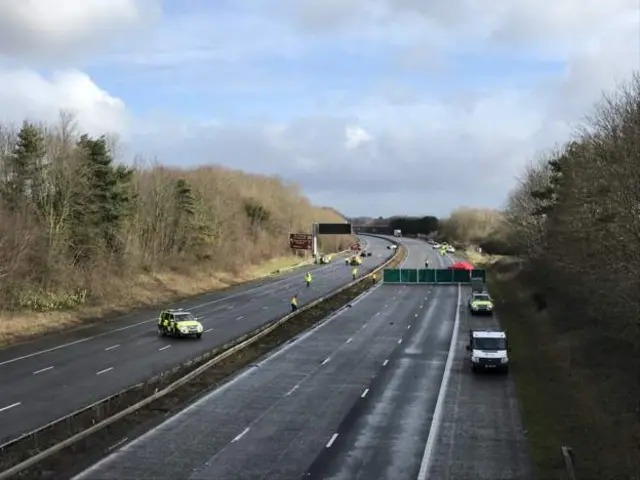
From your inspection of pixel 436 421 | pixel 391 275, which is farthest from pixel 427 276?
pixel 436 421

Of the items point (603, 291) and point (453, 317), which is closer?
point (603, 291)

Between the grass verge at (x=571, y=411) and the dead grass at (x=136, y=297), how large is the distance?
29.9m

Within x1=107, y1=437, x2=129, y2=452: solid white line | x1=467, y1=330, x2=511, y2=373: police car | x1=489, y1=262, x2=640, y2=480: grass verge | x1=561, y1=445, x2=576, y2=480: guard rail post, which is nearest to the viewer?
x1=561, y1=445, x2=576, y2=480: guard rail post

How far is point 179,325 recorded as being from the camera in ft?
154

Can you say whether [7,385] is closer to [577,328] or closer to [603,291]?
[603,291]

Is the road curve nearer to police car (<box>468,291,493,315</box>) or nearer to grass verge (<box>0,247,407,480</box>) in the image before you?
grass verge (<box>0,247,407,480</box>)

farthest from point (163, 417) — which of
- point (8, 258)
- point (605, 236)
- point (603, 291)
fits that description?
point (8, 258)

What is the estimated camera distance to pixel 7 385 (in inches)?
1258

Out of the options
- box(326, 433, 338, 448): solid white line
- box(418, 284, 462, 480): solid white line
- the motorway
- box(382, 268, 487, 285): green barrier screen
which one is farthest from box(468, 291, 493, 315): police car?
box(326, 433, 338, 448): solid white line

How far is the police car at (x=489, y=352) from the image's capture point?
35.3 m

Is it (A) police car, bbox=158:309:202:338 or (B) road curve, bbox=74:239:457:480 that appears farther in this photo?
(A) police car, bbox=158:309:202:338

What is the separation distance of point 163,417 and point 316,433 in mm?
5485

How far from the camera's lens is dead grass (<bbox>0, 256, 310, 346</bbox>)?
48438 millimetres

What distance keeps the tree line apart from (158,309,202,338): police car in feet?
37.0
